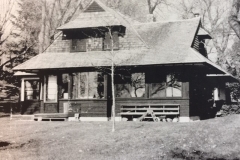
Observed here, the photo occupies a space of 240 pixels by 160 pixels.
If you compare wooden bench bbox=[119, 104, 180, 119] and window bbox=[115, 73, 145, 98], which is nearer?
wooden bench bbox=[119, 104, 180, 119]

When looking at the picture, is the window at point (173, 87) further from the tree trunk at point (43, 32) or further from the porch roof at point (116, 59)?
the tree trunk at point (43, 32)

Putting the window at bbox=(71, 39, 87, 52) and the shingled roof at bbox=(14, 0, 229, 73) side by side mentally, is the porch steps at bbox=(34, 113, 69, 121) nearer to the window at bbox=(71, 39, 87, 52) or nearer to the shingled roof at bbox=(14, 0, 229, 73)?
the shingled roof at bbox=(14, 0, 229, 73)

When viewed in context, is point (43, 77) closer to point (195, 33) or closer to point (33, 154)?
point (195, 33)

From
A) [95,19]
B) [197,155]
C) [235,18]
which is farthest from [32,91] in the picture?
[197,155]

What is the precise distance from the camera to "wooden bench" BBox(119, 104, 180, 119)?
68.8 feet

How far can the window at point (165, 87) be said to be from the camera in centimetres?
2156

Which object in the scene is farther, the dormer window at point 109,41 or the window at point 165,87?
the dormer window at point 109,41

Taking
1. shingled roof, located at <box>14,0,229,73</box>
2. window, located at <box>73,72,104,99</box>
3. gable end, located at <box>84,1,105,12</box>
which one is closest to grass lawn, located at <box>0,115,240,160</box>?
shingled roof, located at <box>14,0,229,73</box>

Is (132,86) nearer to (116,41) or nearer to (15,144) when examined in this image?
(116,41)

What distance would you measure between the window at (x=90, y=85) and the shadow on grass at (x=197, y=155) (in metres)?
11.8

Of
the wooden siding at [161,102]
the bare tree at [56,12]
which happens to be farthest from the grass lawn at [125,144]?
the bare tree at [56,12]

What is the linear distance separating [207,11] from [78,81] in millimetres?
21566

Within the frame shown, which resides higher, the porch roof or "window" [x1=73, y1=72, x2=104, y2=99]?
the porch roof

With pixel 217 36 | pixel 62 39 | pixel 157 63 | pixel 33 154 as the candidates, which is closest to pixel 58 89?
pixel 62 39
